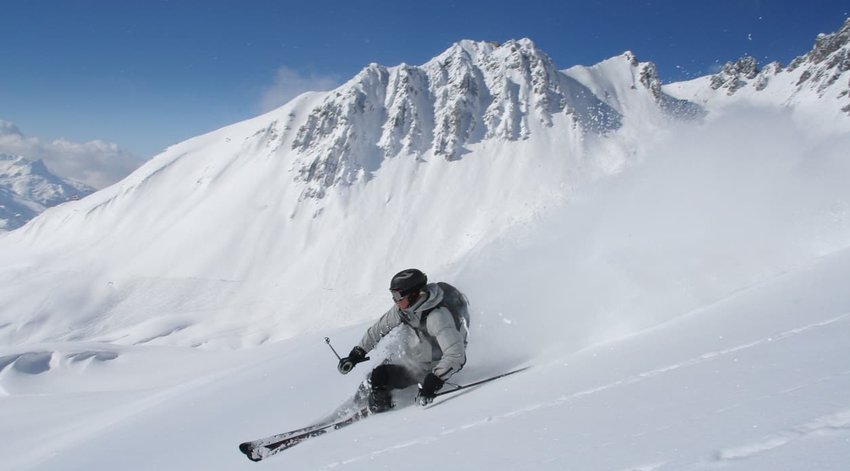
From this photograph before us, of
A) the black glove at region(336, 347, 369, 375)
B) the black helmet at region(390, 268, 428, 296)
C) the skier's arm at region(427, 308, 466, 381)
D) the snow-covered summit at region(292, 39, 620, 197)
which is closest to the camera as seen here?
the skier's arm at region(427, 308, 466, 381)

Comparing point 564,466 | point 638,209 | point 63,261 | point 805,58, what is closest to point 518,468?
point 564,466

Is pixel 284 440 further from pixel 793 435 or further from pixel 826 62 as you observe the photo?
pixel 826 62

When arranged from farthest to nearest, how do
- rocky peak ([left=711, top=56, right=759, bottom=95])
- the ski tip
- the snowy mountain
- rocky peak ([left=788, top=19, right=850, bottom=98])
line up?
rocky peak ([left=711, top=56, right=759, bottom=95]) < rocky peak ([left=788, top=19, right=850, bottom=98]) < the ski tip < the snowy mountain

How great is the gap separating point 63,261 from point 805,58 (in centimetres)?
20539

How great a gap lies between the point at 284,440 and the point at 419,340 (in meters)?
2.07

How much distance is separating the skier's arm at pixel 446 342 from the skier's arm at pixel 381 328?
2.79ft

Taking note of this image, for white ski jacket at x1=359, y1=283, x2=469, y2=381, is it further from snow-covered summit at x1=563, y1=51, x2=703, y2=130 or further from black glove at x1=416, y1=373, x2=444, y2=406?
snow-covered summit at x1=563, y1=51, x2=703, y2=130

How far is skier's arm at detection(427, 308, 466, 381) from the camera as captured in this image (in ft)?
19.8

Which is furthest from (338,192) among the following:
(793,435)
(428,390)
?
(793,435)

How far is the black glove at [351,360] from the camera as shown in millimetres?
6957

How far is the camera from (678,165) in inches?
591

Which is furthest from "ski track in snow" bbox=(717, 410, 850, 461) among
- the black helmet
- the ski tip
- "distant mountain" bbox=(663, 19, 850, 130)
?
"distant mountain" bbox=(663, 19, 850, 130)

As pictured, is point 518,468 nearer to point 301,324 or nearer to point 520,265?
point 520,265

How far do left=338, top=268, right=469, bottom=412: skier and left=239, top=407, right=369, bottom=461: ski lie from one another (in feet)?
1.12
